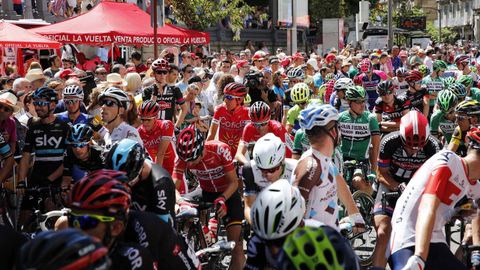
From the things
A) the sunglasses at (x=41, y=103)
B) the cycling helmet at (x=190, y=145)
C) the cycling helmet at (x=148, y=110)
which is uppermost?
the sunglasses at (x=41, y=103)

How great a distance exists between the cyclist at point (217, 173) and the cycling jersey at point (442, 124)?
4.52 metres

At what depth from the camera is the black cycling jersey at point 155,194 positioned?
19.1 ft

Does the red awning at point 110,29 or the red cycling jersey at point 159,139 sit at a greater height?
the red awning at point 110,29

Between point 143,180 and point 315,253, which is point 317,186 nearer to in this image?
point 143,180

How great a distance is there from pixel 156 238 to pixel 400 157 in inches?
157

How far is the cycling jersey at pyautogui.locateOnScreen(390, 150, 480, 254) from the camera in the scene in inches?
204

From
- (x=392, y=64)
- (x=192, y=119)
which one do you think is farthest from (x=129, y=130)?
(x=392, y=64)

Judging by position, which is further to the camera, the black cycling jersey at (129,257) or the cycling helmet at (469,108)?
the cycling helmet at (469,108)

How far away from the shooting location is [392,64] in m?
26.6

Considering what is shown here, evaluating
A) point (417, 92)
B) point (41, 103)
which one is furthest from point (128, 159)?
point (417, 92)

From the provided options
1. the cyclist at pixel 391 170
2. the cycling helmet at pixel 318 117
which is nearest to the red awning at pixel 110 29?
the cyclist at pixel 391 170

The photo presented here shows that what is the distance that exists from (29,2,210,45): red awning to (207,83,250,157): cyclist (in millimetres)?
8471

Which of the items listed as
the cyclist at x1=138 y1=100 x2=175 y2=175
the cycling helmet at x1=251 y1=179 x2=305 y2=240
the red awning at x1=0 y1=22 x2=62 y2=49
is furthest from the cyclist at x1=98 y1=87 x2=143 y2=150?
the red awning at x1=0 y1=22 x2=62 y2=49

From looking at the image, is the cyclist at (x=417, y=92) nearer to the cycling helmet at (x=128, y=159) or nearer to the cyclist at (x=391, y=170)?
the cyclist at (x=391, y=170)
